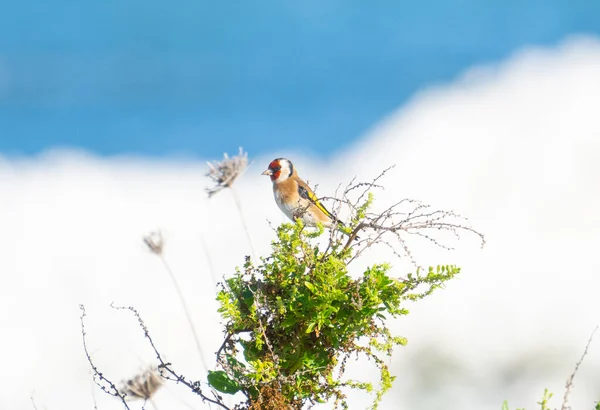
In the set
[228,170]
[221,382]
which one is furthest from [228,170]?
[221,382]

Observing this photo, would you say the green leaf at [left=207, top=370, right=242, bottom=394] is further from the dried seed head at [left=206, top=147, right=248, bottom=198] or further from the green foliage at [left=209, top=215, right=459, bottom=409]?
the dried seed head at [left=206, top=147, right=248, bottom=198]

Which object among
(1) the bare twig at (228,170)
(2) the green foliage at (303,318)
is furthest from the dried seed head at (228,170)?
(2) the green foliage at (303,318)

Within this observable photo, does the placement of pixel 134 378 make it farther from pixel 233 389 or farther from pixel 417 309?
pixel 417 309

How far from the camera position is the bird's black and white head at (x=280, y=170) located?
6660mm

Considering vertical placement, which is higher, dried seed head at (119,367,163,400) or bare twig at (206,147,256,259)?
bare twig at (206,147,256,259)

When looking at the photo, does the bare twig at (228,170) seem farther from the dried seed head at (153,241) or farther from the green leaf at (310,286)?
the green leaf at (310,286)

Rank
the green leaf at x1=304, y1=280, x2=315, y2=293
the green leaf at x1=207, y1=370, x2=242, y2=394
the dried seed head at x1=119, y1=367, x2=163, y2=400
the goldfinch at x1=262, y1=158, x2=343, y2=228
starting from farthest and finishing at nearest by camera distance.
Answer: the goldfinch at x1=262, y1=158, x2=343, y2=228 → the dried seed head at x1=119, y1=367, x2=163, y2=400 → the green leaf at x1=207, y1=370, x2=242, y2=394 → the green leaf at x1=304, y1=280, x2=315, y2=293

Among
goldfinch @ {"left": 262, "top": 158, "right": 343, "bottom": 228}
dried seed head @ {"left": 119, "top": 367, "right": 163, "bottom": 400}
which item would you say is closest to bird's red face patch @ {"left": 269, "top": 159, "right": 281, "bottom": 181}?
goldfinch @ {"left": 262, "top": 158, "right": 343, "bottom": 228}

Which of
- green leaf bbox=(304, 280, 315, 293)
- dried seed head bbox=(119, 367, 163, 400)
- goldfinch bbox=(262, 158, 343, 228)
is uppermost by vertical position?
goldfinch bbox=(262, 158, 343, 228)

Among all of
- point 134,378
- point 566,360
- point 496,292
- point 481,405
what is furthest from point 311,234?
point 496,292

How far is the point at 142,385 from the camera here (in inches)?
243

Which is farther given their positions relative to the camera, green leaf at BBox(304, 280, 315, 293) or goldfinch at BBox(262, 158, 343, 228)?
goldfinch at BBox(262, 158, 343, 228)

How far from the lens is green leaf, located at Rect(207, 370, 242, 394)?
12.2 ft

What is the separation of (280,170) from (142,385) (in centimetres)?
191
